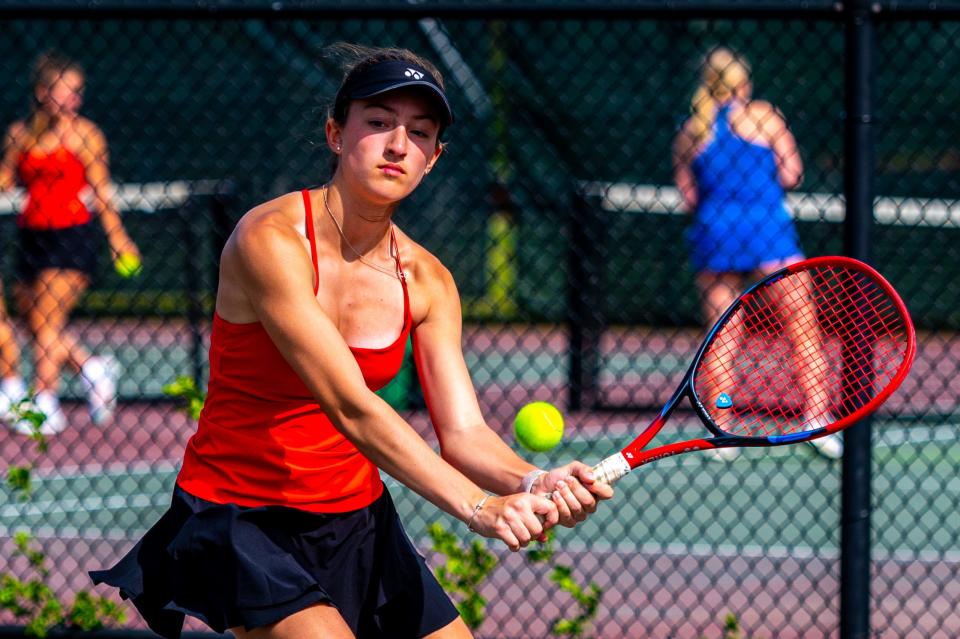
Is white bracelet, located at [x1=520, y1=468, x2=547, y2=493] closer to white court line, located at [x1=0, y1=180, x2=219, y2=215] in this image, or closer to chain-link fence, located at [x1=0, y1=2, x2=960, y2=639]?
chain-link fence, located at [x1=0, y1=2, x2=960, y2=639]

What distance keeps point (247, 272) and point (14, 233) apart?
848 cm

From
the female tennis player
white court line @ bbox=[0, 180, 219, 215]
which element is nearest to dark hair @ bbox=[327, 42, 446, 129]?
the female tennis player

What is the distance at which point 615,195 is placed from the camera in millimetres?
8359

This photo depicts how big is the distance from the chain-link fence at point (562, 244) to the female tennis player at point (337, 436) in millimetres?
1814

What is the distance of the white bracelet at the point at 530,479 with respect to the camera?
2.77 metres

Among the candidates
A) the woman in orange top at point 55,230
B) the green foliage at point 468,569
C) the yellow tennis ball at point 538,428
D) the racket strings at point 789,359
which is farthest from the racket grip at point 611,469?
the woman in orange top at point 55,230

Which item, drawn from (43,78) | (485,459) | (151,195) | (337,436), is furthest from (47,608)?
(151,195)

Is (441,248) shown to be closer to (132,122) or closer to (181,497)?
(132,122)

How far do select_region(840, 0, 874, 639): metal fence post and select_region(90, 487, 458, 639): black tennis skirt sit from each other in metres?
1.26

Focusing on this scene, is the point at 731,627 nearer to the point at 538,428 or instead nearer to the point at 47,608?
the point at 538,428

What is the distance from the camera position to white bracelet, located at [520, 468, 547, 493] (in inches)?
109

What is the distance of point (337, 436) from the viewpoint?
290 centimetres

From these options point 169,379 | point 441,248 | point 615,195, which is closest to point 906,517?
point 615,195

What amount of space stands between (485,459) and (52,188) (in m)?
4.68
